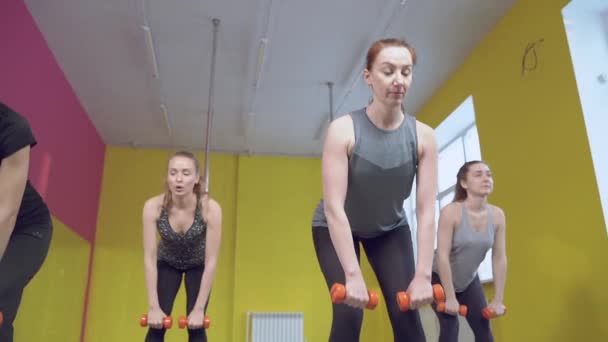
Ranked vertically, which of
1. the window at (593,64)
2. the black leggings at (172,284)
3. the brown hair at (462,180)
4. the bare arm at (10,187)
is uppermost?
the window at (593,64)

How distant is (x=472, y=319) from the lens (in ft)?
8.84

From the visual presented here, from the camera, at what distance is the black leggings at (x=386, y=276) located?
156cm

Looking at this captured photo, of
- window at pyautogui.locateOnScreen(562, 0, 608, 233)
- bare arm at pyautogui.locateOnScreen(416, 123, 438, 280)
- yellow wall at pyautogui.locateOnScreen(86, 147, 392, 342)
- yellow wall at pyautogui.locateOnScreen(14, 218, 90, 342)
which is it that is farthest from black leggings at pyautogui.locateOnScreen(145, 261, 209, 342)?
yellow wall at pyautogui.locateOnScreen(86, 147, 392, 342)

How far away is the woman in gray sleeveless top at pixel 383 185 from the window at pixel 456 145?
2.93 metres

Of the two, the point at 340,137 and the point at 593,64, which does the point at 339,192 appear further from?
the point at 593,64

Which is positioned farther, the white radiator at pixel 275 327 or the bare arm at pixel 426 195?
the white radiator at pixel 275 327

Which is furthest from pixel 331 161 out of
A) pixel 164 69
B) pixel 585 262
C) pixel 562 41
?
pixel 164 69

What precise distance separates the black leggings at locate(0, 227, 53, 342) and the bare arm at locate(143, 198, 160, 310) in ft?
2.50

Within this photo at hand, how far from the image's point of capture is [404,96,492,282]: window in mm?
4707

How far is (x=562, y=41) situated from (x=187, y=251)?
267 cm

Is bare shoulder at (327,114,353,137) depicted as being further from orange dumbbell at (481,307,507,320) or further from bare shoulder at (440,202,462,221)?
orange dumbbell at (481,307,507,320)

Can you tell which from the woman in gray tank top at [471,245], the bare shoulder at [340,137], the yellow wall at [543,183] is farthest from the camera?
the yellow wall at [543,183]

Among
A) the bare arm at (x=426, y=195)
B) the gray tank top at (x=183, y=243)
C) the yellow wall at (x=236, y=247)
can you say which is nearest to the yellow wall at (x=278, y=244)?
the yellow wall at (x=236, y=247)

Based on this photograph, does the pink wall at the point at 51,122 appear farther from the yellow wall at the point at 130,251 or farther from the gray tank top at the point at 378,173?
the gray tank top at the point at 378,173
